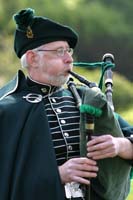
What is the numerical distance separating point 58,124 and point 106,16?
2673 cm

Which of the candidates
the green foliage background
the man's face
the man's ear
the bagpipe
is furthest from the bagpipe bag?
the green foliage background

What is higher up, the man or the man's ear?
the man's ear

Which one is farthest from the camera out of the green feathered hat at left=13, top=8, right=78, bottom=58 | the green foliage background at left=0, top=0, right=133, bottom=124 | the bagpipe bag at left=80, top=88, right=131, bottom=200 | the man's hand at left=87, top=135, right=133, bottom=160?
the green foliage background at left=0, top=0, right=133, bottom=124

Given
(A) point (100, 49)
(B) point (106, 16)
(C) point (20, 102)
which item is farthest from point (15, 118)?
(B) point (106, 16)

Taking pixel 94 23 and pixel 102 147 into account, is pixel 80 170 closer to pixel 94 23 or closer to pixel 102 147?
pixel 102 147

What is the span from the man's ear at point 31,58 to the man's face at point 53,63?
0.01m

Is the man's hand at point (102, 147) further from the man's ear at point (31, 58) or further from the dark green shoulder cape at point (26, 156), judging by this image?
the man's ear at point (31, 58)

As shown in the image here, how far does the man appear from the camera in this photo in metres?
3.23

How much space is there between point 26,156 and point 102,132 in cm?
40

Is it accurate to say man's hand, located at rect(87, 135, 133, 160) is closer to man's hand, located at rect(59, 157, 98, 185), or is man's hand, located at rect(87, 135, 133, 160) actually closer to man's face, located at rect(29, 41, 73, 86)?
man's hand, located at rect(59, 157, 98, 185)

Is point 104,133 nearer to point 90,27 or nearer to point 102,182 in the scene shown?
point 102,182

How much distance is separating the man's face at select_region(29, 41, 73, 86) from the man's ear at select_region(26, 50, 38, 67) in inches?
0.6

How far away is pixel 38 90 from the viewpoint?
345 centimetres

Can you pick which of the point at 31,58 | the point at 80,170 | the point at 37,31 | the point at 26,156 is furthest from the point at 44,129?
the point at 37,31
